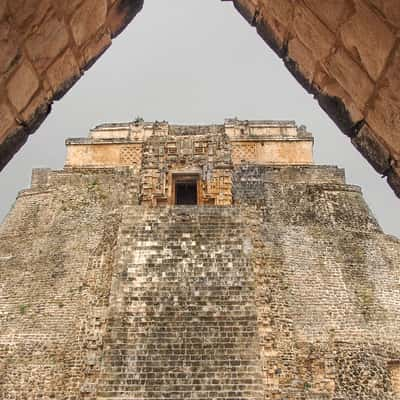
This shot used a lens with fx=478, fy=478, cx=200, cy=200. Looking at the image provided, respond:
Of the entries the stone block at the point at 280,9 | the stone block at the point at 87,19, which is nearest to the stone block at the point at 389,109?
the stone block at the point at 280,9

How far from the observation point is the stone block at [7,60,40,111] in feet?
7.00

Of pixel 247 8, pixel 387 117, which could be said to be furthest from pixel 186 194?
pixel 387 117

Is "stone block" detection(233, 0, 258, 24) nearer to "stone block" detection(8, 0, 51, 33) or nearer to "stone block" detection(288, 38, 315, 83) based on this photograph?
"stone block" detection(288, 38, 315, 83)

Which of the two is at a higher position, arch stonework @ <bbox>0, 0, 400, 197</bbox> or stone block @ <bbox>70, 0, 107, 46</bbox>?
stone block @ <bbox>70, 0, 107, 46</bbox>

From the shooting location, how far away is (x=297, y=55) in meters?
2.58

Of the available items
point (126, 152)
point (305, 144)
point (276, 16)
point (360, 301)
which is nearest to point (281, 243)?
point (360, 301)

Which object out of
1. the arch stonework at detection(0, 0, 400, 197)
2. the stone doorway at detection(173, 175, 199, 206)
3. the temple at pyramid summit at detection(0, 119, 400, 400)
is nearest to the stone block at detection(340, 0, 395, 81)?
the arch stonework at detection(0, 0, 400, 197)

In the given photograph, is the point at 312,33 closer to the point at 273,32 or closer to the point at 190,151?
the point at 273,32

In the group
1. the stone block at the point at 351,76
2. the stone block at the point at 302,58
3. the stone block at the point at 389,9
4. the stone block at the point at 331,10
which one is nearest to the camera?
the stone block at the point at 389,9

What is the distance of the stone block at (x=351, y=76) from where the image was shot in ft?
7.09

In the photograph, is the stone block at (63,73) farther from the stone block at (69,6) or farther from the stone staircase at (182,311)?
the stone staircase at (182,311)

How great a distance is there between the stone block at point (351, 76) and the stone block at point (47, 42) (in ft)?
4.25

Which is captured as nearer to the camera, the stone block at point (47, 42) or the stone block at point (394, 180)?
the stone block at point (47, 42)

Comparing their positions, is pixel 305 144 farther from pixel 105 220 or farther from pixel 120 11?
pixel 120 11
